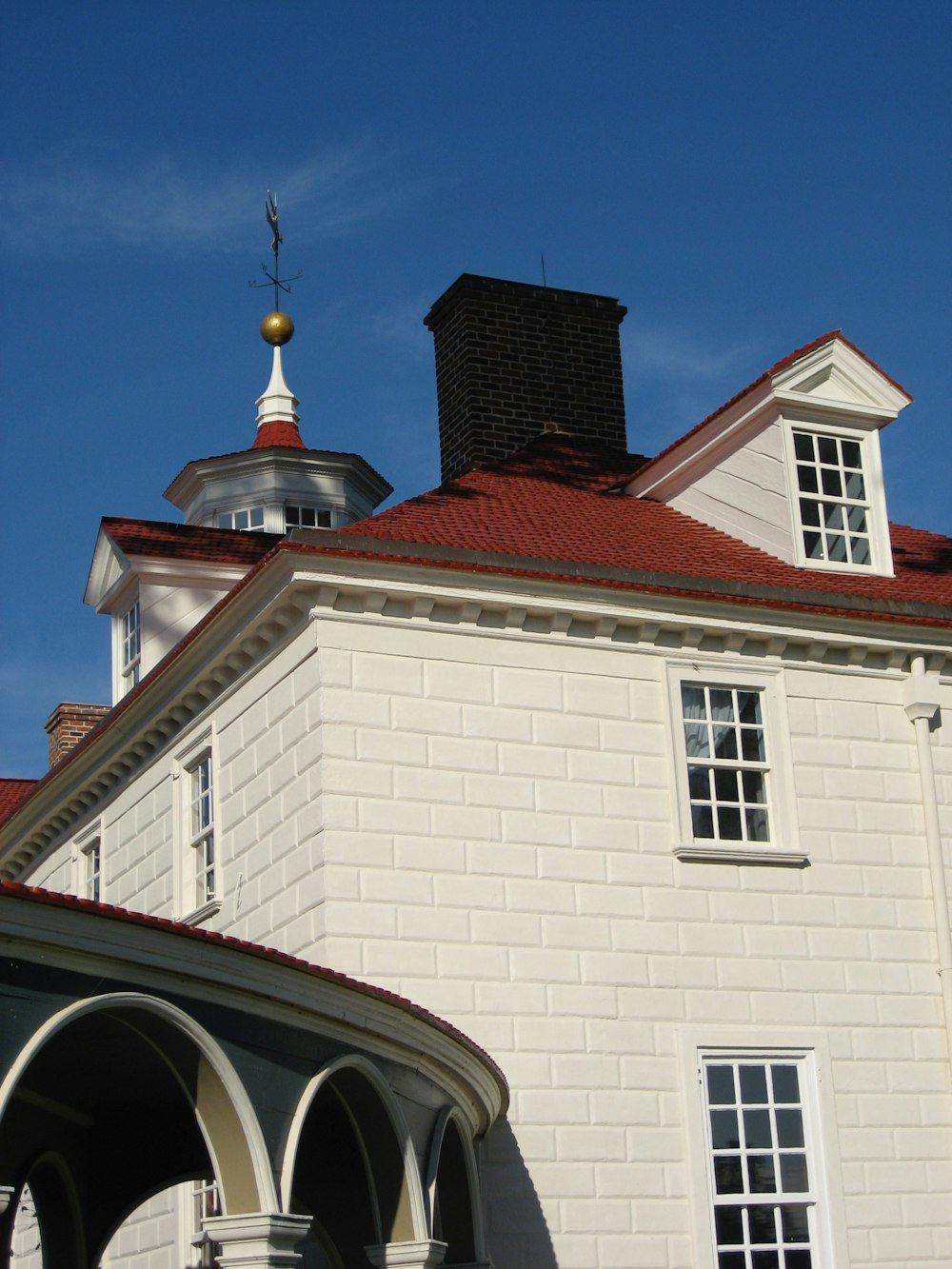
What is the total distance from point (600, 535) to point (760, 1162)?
239 inches

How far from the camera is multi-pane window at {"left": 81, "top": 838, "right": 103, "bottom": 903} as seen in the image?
2162 centimetres

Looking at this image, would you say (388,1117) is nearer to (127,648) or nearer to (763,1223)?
(763,1223)

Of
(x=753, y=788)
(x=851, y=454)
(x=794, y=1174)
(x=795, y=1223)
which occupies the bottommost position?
(x=795, y=1223)

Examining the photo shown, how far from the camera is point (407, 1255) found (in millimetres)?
10938

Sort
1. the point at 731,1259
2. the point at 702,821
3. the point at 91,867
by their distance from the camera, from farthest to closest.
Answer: the point at 91,867
the point at 702,821
the point at 731,1259

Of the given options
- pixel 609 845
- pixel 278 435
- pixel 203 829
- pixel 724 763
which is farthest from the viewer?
pixel 278 435

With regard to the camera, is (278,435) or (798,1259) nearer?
(798,1259)

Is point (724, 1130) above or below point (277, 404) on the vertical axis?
below

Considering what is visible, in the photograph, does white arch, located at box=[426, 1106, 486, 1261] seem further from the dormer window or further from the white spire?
the white spire

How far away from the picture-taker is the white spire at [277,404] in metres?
30.9

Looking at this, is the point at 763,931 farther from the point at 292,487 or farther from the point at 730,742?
the point at 292,487

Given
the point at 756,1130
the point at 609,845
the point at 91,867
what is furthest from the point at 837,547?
the point at 91,867

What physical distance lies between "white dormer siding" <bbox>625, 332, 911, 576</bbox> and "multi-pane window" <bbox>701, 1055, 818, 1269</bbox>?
5275mm

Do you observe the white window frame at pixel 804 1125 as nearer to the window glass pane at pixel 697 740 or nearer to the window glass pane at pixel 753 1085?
the window glass pane at pixel 753 1085
